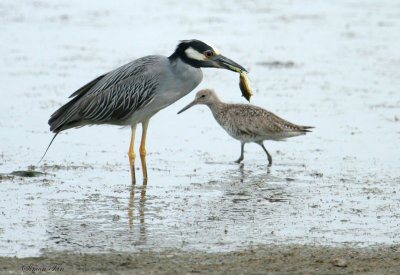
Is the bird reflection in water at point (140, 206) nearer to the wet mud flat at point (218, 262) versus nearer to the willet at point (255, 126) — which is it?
the wet mud flat at point (218, 262)

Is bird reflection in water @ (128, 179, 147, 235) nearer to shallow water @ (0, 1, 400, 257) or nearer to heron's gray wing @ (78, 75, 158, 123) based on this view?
shallow water @ (0, 1, 400, 257)

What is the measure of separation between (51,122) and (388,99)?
6.31 m

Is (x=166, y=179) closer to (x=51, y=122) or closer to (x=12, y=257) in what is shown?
(x=51, y=122)

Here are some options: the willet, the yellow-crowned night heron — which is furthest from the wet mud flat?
the willet

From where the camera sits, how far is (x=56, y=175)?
357 inches

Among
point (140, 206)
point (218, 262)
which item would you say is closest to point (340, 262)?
point (218, 262)

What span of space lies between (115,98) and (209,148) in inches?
79.4

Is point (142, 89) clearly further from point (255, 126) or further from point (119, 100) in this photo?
point (255, 126)

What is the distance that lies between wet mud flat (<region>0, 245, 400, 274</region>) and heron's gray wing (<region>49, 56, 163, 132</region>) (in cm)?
303

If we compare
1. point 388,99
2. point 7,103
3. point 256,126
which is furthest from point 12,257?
point 388,99

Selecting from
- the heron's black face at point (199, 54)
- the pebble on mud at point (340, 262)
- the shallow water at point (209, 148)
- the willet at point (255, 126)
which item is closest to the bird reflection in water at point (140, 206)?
the shallow water at point (209, 148)

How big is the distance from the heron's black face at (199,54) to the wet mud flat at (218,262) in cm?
301

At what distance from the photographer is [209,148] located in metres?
10.8

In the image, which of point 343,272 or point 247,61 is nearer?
point 343,272
